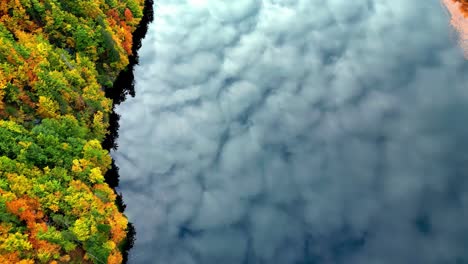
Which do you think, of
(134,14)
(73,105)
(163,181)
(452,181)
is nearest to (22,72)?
(73,105)

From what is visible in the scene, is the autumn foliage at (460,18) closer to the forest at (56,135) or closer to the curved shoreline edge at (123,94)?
the curved shoreline edge at (123,94)

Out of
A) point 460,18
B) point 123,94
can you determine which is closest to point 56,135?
point 123,94

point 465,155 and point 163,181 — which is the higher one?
point 465,155

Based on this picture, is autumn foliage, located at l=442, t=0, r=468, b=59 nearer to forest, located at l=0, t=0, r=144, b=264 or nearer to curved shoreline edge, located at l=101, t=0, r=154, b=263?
curved shoreline edge, located at l=101, t=0, r=154, b=263

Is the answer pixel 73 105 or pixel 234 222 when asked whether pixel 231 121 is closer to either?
pixel 234 222

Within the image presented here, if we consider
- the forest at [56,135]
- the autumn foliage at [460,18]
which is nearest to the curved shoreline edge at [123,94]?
the forest at [56,135]
